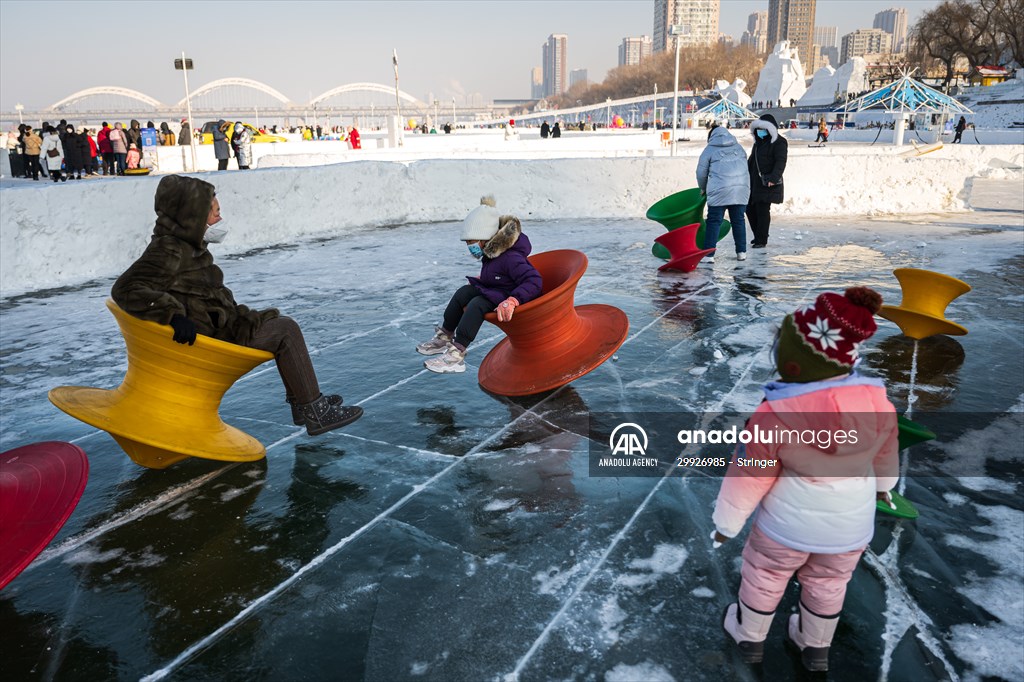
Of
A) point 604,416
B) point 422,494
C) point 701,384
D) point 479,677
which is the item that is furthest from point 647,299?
point 479,677

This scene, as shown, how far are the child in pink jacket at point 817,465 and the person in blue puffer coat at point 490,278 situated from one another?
2183 mm

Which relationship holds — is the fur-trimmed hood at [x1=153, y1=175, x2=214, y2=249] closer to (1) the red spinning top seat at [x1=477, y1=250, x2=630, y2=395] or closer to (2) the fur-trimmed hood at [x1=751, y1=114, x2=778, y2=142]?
(1) the red spinning top seat at [x1=477, y1=250, x2=630, y2=395]

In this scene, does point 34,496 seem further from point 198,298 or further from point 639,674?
point 639,674

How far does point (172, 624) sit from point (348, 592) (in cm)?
60

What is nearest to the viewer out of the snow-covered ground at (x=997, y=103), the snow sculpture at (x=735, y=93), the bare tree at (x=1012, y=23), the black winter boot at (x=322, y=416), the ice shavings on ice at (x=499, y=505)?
the ice shavings on ice at (x=499, y=505)

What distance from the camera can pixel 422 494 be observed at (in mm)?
3303

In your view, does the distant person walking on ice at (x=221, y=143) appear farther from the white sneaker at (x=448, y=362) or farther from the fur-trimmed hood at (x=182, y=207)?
the fur-trimmed hood at (x=182, y=207)

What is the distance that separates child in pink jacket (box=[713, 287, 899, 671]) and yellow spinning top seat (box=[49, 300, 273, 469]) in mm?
2312

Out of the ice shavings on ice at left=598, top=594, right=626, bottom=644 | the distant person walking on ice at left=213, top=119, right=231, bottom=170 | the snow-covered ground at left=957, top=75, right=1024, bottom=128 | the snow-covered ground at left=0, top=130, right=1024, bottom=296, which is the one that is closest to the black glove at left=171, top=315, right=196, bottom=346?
the ice shavings on ice at left=598, top=594, right=626, bottom=644

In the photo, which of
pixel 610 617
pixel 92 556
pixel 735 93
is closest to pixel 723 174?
pixel 610 617

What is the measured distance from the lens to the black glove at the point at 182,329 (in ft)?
10.0

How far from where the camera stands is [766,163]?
888 centimetres

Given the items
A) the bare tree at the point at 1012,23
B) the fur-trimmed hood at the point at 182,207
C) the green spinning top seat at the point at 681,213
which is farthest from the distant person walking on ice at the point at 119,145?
the bare tree at the point at 1012,23

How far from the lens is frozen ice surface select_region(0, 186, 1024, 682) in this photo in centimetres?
227
